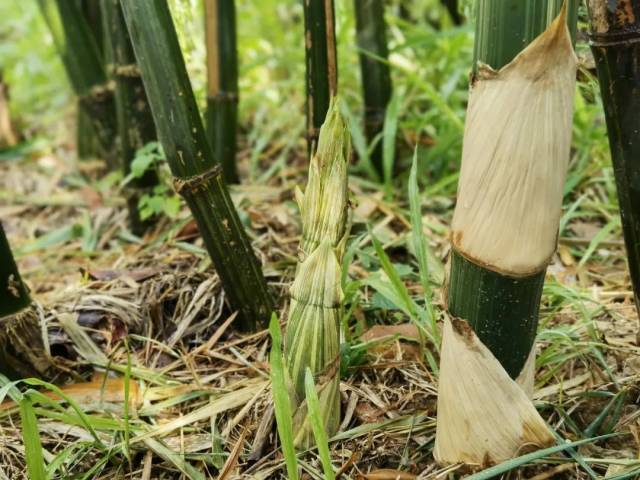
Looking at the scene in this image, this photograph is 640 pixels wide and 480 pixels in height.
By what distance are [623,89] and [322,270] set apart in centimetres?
44

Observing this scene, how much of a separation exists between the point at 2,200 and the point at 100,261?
782mm

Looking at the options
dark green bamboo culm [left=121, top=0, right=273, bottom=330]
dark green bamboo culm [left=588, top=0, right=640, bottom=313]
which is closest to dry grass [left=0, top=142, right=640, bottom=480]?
dark green bamboo culm [left=121, top=0, right=273, bottom=330]

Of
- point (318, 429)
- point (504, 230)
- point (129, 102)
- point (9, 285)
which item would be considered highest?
point (129, 102)

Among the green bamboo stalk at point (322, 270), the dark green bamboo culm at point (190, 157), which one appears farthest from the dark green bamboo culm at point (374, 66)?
the green bamboo stalk at point (322, 270)

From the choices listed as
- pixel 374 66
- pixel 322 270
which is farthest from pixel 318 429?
pixel 374 66

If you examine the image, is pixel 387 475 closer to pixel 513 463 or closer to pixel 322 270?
pixel 513 463

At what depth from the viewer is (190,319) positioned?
50.4 inches

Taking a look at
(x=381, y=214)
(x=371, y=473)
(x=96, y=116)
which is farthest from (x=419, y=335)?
A: (x=96, y=116)

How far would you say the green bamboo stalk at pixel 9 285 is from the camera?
41.4 inches

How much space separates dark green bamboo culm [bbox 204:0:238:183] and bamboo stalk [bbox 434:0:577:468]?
2.73 feet

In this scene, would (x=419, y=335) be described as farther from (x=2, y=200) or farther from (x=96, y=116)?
(x=2, y=200)

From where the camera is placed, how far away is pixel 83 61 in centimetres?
179

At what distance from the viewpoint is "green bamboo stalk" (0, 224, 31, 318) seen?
105cm

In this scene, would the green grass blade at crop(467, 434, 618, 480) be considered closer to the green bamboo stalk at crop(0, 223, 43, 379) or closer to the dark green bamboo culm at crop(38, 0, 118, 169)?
the green bamboo stalk at crop(0, 223, 43, 379)
